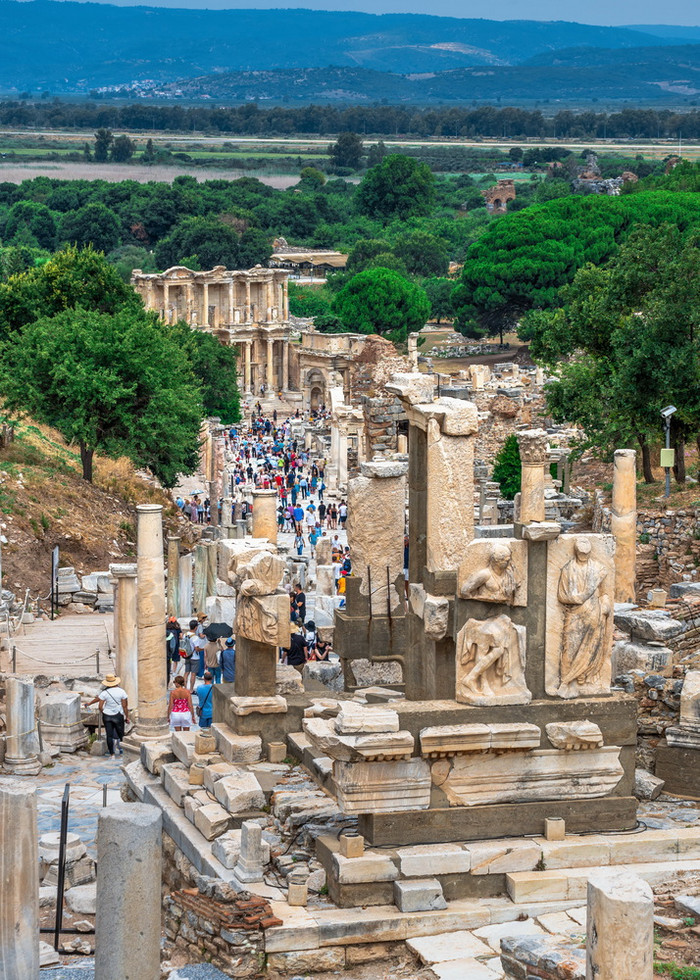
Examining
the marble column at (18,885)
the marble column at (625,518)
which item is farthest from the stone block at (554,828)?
the marble column at (625,518)

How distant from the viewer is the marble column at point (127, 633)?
75.6 feet

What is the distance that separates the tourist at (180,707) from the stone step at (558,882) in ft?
22.3

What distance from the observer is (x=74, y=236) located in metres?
136

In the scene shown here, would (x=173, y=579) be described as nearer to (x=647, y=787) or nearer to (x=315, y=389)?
(x=647, y=787)

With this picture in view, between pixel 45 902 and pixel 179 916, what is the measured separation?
1.73 metres

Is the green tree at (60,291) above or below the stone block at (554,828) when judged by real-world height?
above

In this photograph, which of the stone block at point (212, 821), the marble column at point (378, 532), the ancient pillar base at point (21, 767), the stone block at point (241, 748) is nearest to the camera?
the stone block at point (212, 821)

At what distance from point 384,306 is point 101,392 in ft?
187

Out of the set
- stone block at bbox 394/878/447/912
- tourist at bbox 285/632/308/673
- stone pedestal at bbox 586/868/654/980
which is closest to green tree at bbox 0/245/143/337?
tourist at bbox 285/632/308/673

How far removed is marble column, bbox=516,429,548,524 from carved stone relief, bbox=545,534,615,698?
398 mm

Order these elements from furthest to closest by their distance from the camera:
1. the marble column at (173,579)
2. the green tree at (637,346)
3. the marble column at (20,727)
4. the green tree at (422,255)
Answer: the green tree at (422,255) → the green tree at (637,346) → the marble column at (173,579) → the marble column at (20,727)

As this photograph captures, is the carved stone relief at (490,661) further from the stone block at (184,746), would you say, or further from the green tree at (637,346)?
the green tree at (637,346)

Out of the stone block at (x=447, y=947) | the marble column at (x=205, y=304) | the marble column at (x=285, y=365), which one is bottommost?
the marble column at (x=285, y=365)

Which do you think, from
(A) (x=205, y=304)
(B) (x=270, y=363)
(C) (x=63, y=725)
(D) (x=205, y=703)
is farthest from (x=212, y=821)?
(B) (x=270, y=363)
